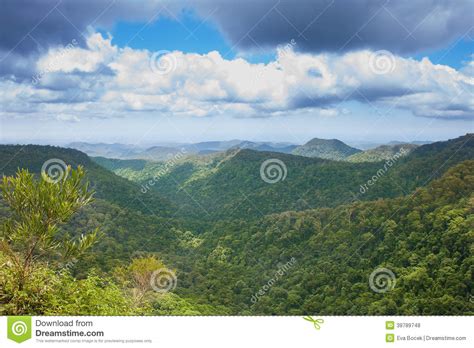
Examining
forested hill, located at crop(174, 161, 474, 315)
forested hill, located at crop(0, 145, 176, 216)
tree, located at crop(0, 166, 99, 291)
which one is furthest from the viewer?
forested hill, located at crop(0, 145, 176, 216)

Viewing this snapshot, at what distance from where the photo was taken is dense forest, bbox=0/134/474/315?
714 cm

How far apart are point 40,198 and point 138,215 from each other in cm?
4310

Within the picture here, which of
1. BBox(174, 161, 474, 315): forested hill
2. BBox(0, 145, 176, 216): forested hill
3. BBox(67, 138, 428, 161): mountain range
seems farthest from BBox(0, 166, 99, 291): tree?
BBox(67, 138, 428, 161): mountain range

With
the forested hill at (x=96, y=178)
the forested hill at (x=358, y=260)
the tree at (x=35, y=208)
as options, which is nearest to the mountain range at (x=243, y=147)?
the forested hill at (x=96, y=178)

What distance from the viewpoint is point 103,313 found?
311 inches

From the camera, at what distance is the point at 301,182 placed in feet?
211

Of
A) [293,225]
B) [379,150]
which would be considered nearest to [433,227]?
[293,225]

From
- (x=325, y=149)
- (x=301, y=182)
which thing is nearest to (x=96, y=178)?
(x=301, y=182)

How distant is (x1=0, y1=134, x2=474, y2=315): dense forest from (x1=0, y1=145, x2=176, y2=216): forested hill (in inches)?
11.3

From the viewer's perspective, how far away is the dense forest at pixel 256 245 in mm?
7145

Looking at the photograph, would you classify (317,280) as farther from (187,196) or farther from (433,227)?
(187,196)

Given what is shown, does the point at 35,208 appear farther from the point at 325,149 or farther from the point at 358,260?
the point at 325,149

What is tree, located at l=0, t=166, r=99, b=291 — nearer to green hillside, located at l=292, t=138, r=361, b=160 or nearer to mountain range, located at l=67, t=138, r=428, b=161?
mountain range, located at l=67, t=138, r=428, b=161

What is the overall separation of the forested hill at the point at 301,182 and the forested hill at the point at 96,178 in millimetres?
4499
